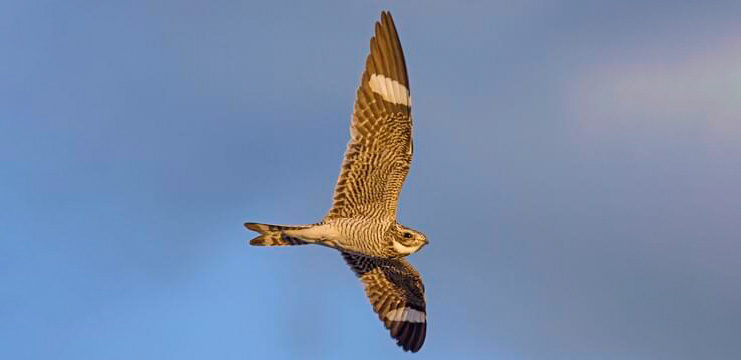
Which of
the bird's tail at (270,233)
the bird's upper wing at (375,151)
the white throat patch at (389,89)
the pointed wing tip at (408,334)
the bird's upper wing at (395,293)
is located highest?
the white throat patch at (389,89)

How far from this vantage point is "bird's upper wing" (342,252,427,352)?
67.1ft

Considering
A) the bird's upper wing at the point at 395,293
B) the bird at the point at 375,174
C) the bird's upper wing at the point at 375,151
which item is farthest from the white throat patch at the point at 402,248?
the bird's upper wing at the point at 395,293

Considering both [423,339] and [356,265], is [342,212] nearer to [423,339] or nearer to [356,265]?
[356,265]

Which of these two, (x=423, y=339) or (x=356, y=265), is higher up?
(x=356, y=265)

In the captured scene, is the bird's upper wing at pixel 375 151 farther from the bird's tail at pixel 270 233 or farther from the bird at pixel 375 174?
the bird's tail at pixel 270 233

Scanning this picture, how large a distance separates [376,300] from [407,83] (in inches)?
224

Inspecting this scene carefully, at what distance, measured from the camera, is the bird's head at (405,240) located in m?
17.8

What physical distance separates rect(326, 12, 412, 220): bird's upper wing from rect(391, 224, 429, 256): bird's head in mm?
503

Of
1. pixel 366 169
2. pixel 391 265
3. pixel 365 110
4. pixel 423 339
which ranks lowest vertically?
pixel 423 339

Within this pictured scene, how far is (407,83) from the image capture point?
18.7 m

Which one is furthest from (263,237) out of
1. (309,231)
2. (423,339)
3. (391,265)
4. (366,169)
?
(423,339)

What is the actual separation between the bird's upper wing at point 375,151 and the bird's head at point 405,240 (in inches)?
19.8

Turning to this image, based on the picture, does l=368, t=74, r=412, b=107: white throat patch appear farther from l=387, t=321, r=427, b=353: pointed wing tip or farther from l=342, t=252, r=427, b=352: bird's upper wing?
l=387, t=321, r=427, b=353: pointed wing tip

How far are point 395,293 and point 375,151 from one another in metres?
4.47
